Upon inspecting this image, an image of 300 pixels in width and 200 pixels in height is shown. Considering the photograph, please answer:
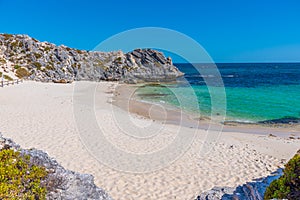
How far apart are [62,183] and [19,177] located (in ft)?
2.53

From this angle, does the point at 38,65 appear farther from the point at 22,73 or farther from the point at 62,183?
the point at 62,183

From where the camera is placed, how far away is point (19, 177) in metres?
3.55

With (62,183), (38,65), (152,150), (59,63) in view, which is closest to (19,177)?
(62,183)

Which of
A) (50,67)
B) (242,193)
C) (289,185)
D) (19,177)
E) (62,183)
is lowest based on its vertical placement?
(242,193)

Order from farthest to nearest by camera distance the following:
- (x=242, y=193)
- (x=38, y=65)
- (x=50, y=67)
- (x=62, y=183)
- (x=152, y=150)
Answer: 1. (x=50, y=67)
2. (x=38, y=65)
3. (x=152, y=150)
4. (x=242, y=193)
5. (x=62, y=183)

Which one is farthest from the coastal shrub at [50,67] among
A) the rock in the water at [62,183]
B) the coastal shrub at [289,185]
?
the coastal shrub at [289,185]

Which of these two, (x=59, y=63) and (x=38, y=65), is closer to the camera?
(x=38, y=65)

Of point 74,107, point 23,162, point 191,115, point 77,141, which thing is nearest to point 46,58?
point 74,107

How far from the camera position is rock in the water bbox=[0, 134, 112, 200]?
3939 mm

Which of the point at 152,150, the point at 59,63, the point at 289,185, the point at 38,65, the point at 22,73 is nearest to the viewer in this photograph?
the point at 289,185

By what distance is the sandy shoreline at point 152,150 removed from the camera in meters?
7.29

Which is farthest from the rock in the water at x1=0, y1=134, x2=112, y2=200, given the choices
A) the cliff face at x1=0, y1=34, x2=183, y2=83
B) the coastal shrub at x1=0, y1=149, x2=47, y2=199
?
the cliff face at x1=0, y1=34, x2=183, y2=83

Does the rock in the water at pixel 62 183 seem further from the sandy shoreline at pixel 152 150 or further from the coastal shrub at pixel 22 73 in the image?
the coastal shrub at pixel 22 73

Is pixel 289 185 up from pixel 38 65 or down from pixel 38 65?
down
